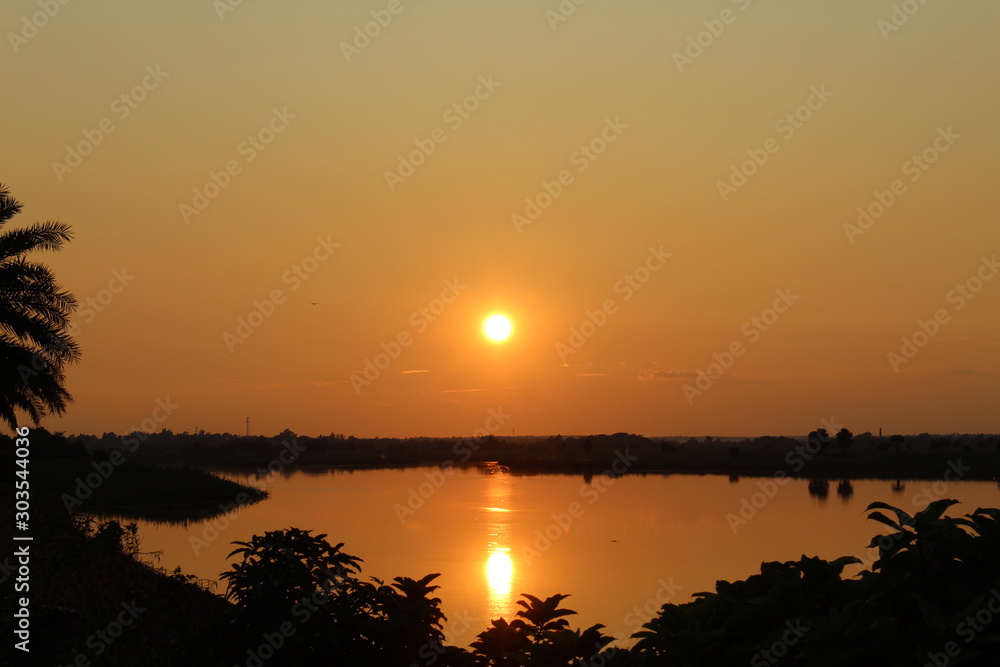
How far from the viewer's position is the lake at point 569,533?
2855 cm

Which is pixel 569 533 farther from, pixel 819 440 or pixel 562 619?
pixel 819 440

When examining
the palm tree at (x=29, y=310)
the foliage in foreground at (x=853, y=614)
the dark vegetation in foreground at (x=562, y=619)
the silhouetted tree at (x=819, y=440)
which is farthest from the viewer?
the silhouetted tree at (x=819, y=440)

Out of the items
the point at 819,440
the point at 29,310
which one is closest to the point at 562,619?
the point at 29,310

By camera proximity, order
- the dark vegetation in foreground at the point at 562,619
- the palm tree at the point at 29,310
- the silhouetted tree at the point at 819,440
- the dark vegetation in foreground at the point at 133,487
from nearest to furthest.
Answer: the dark vegetation in foreground at the point at 562,619 < the palm tree at the point at 29,310 < the dark vegetation in foreground at the point at 133,487 < the silhouetted tree at the point at 819,440

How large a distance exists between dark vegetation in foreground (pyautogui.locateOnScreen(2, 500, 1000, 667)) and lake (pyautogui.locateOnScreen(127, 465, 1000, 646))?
1151 cm

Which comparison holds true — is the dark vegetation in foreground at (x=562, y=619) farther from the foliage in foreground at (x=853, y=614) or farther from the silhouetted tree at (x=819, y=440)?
the silhouetted tree at (x=819, y=440)

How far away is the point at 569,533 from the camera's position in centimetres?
4388

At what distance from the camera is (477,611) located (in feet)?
80.5

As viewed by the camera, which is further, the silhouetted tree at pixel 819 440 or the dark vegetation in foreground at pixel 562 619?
the silhouetted tree at pixel 819 440

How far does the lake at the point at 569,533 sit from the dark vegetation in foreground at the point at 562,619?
11.5 m

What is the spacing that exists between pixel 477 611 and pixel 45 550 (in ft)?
38.2

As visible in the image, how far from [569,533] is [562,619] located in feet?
120

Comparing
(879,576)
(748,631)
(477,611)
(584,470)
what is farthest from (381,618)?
(584,470)

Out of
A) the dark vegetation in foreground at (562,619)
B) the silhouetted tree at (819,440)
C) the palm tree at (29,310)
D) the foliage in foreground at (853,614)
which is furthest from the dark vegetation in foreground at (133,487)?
the silhouetted tree at (819,440)
